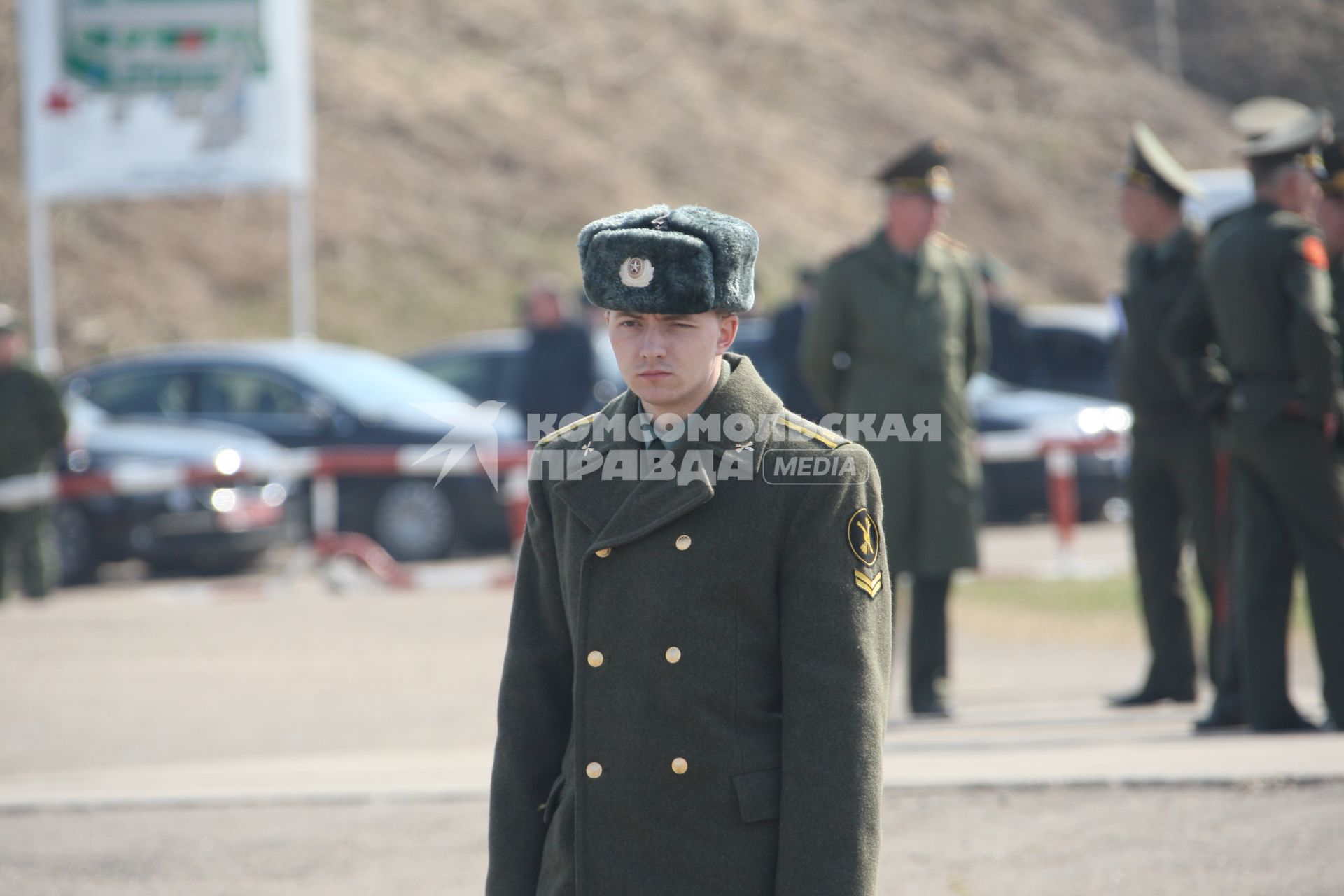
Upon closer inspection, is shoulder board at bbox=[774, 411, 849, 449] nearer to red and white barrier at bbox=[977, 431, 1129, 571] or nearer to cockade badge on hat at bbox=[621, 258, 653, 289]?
cockade badge on hat at bbox=[621, 258, 653, 289]

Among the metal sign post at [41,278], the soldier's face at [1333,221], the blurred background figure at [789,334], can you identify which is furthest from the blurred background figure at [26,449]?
the soldier's face at [1333,221]

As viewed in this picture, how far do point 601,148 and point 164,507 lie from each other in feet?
74.3

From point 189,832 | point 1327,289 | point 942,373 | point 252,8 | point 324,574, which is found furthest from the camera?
point 252,8

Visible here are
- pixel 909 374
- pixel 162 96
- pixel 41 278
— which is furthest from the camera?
pixel 41 278

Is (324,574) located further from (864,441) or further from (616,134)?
(616,134)

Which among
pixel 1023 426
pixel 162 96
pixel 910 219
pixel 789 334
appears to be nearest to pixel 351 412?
pixel 789 334

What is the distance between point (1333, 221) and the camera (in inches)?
281

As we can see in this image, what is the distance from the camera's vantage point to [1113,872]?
5242 millimetres

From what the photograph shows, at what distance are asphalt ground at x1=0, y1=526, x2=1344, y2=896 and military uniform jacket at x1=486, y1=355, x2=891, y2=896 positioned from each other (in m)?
2.41

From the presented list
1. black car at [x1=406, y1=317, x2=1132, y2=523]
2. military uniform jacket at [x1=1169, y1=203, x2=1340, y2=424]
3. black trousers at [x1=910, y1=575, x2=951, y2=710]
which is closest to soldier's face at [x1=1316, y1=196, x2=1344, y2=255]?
military uniform jacket at [x1=1169, y1=203, x2=1340, y2=424]

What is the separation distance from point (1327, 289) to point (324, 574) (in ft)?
28.0

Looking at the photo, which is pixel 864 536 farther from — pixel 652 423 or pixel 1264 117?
pixel 1264 117

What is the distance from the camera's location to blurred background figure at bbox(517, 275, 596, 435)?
556 inches

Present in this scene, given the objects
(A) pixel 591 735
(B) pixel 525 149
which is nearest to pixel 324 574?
(A) pixel 591 735
